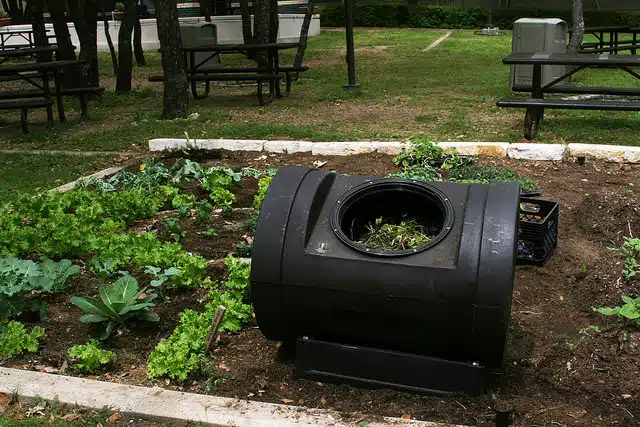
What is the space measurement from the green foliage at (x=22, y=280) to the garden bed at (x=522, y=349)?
6.3 inches

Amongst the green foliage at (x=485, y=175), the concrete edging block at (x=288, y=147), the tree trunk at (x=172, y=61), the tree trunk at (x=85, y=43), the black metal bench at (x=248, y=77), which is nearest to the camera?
the green foliage at (x=485, y=175)

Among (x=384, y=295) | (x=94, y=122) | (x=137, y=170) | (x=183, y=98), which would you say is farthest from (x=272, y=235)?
(x=94, y=122)

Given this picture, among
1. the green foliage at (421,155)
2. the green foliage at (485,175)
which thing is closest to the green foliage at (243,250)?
the green foliage at (485,175)

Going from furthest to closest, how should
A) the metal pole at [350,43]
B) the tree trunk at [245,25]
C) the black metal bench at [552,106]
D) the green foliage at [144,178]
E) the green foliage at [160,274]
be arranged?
the tree trunk at [245,25]
the metal pole at [350,43]
the black metal bench at [552,106]
the green foliage at [144,178]
the green foliage at [160,274]

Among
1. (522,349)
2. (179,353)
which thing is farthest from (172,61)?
(522,349)

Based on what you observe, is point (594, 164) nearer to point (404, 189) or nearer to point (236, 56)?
point (404, 189)

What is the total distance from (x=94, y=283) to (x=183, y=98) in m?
6.15

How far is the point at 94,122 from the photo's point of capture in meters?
11.1

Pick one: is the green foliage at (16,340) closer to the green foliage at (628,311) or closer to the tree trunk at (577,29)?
the green foliage at (628,311)

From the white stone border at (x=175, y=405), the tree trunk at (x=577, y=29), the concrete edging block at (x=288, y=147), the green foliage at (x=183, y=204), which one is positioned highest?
the tree trunk at (x=577, y=29)

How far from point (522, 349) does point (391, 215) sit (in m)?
0.98

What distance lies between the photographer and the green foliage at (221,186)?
243 inches

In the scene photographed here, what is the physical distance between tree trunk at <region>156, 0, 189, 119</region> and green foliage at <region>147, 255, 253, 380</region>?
20.3ft

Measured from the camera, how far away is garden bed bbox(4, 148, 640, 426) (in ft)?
11.4
